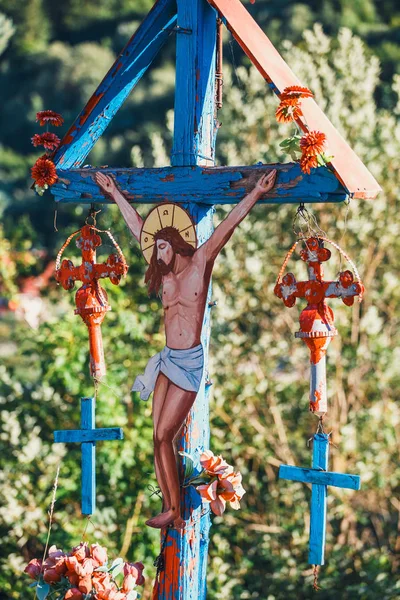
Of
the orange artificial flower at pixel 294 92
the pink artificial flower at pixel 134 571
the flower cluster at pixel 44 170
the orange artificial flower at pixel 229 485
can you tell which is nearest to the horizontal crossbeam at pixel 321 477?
the orange artificial flower at pixel 229 485

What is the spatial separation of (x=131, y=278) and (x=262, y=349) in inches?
43.9

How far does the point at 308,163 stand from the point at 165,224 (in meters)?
0.69

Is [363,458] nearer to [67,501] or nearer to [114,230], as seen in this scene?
[67,501]

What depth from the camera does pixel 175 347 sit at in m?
3.50

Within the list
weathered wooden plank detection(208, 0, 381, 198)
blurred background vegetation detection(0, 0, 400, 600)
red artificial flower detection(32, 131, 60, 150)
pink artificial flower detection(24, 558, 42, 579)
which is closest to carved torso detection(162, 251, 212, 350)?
weathered wooden plank detection(208, 0, 381, 198)

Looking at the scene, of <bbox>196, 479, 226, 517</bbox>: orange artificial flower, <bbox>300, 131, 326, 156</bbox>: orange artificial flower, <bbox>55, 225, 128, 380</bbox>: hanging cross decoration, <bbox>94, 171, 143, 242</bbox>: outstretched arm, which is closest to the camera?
<bbox>300, 131, 326, 156</bbox>: orange artificial flower

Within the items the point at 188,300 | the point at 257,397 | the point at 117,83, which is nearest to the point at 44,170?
the point at 117,83

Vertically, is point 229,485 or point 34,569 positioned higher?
point 229,485

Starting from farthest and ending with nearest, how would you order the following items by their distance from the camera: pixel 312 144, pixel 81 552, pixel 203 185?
pixel 81 552, pixel 203 185, pixel 312 144

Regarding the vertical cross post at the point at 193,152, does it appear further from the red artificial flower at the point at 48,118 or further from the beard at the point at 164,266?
the red artificial flower at the point at 48,118

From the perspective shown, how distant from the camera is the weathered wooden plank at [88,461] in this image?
385 centimetres

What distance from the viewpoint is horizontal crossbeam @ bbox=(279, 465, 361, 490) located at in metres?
3.20

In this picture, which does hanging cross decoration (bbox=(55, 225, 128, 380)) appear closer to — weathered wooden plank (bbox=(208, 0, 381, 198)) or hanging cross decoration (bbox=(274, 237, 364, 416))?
hanging cross decoration (bbox=(274, 237, 364, 416))

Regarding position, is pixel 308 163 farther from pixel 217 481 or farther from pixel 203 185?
pixel 217 481
